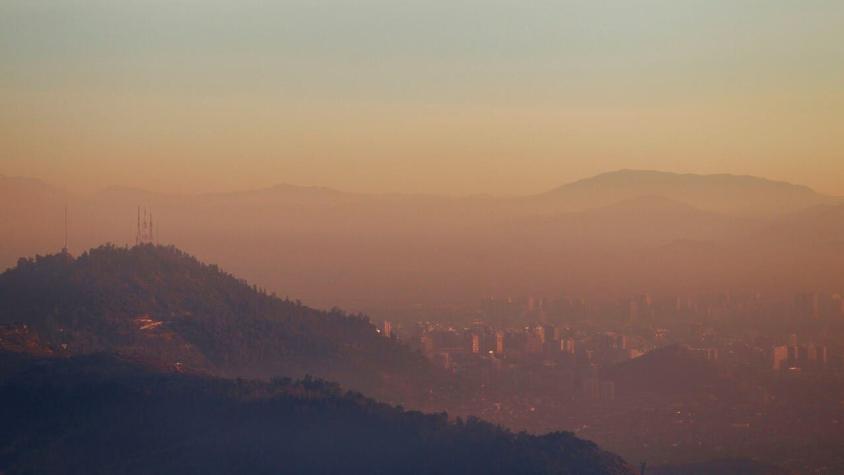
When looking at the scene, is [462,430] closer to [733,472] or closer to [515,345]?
[733,472]

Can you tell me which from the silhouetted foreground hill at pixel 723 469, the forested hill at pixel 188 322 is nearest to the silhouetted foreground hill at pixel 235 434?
the silhouetted foreground hill at pixel 723 469

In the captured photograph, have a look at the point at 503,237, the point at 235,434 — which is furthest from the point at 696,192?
the point at 235,434

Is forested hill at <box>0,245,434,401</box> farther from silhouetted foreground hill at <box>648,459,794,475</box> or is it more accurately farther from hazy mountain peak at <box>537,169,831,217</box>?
hazy mountain peak at <box>537,169,831,217</box>

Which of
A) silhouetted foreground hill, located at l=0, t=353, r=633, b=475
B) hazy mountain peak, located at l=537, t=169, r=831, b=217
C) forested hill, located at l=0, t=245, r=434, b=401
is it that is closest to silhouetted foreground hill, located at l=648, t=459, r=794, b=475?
silhouetted foreground hill, located at l=0, t=353, r=633, b=475

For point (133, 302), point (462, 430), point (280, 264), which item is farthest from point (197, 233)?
point (462, 430)

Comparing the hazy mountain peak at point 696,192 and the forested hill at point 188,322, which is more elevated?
the hazy mountain peak at point 696,192

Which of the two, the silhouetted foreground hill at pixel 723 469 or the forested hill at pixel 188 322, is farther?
the forested hill at pixel 188 322

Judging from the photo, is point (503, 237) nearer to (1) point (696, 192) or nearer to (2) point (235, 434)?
(1) point (696, 192)

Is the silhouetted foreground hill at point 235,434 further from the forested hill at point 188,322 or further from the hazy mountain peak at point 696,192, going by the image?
the hazy mountain peak at point 696,192
